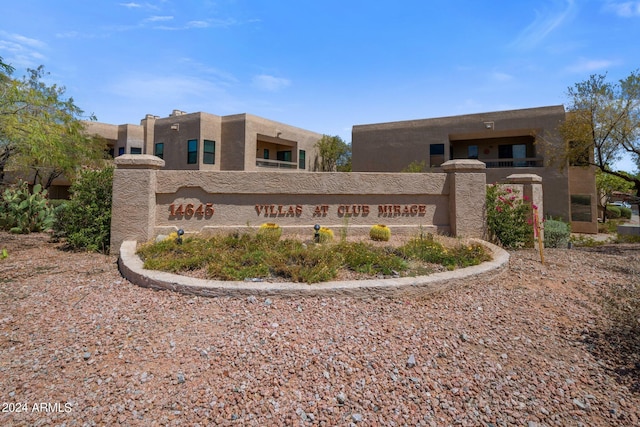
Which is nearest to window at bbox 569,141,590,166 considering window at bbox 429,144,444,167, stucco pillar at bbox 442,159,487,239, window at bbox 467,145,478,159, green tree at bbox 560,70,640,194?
green tree at bbox 560,70,640,194

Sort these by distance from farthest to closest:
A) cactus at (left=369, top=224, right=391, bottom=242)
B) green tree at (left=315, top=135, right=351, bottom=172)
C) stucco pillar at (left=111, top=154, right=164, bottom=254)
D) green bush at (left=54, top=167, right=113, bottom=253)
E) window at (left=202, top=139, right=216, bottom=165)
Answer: green tree at (left=315, top=135, right=351, bottom=172) → window at (left=202, top=139, right=216, bottom=165) → cactus at (left=369, top=224, right=391, bottom=242) → green bush at (left=54, top=167, right=113, bottom=253) → stucco pillar at (left=111, top=154, right=164, bottom=254)

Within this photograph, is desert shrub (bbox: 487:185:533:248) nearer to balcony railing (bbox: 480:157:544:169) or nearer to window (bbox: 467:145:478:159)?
balcony railing (bbox: 480:157:544:169)

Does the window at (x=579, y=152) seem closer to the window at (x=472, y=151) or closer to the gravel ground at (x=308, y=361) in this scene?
the window at (x=472, y=151)

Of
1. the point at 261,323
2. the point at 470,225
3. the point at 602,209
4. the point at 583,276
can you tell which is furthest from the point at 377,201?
the point at 602,209

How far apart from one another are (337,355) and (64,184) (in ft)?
115

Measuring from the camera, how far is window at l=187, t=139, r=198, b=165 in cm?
2458

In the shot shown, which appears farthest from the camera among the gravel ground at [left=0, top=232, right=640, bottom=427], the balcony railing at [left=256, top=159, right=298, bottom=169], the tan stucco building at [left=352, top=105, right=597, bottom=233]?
the balcony railing at [left=256, top=159, right=298, bottom=169]

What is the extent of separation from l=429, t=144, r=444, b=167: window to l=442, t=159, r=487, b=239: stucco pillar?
1469 cm

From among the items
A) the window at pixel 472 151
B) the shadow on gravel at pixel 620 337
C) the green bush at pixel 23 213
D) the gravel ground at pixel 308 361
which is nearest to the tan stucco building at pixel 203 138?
the green bush at pixel 23 213

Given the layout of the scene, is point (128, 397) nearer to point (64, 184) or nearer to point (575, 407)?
point (575, 407)

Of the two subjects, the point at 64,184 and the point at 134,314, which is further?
the point at 64,184

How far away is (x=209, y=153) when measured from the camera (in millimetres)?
25016

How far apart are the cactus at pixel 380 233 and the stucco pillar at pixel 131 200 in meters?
5.50

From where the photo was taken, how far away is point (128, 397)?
2992 mm
